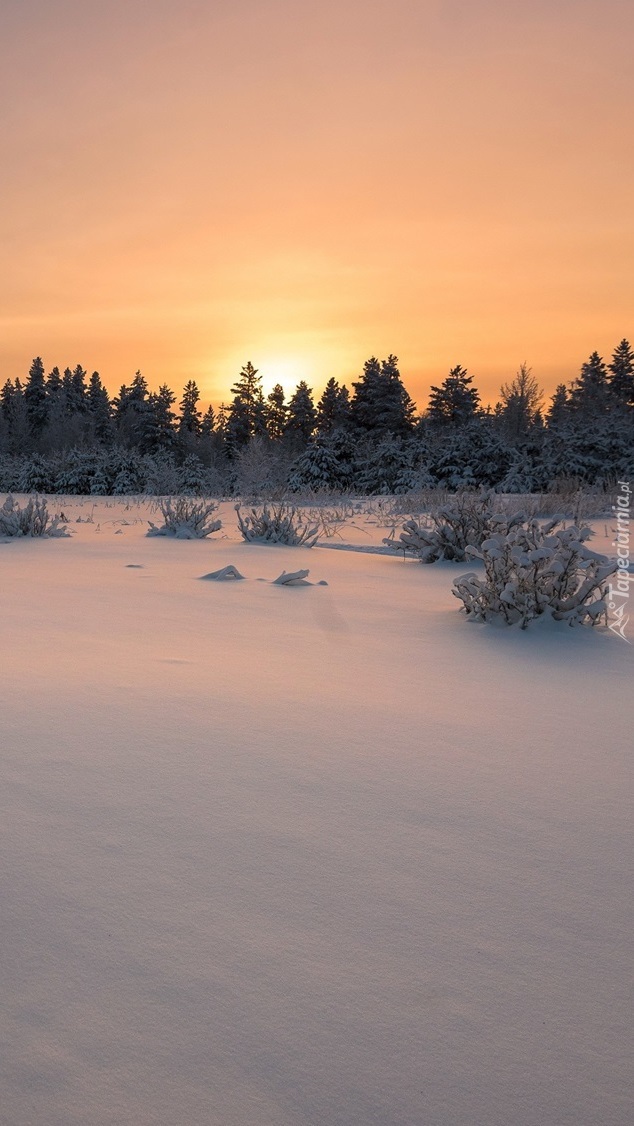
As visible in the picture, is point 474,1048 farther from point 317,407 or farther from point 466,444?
point 317,407

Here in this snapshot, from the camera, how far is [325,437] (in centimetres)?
2647

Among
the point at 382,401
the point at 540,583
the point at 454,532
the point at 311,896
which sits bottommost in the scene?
the point at 311,896

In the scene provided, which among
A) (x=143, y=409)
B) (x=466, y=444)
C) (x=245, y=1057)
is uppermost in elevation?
(x=143, y=409)

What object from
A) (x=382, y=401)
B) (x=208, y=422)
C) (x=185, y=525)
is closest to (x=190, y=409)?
(x=208, y=422)

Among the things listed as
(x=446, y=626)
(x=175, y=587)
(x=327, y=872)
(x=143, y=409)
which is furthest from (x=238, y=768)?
(x=143, y=409)

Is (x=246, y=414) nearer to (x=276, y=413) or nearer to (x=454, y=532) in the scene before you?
(x=276, y=413)

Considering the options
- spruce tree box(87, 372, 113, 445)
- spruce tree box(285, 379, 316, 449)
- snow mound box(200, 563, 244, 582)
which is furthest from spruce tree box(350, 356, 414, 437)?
snow mound box(200, 563, 244, 582)

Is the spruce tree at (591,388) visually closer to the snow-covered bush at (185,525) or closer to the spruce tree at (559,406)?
the spruce tree at (559,406)

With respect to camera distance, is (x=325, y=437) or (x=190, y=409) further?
(x=190, y=409)

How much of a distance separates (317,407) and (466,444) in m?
32.8

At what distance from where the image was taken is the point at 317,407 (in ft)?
179

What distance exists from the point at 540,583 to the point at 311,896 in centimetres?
322

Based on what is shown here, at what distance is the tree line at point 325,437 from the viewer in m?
22.9

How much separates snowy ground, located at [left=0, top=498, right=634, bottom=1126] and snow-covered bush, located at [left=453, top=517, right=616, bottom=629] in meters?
1.15
